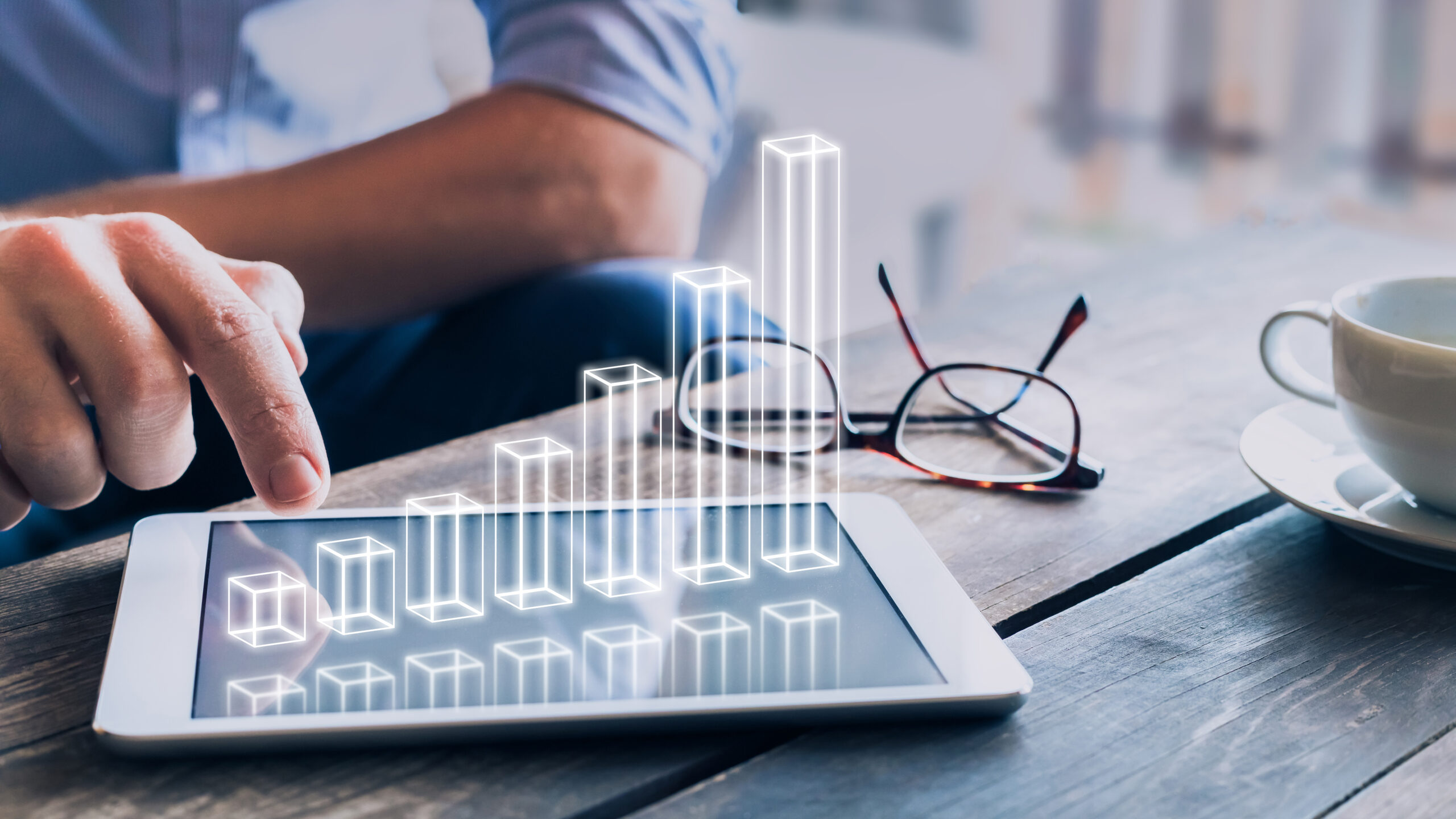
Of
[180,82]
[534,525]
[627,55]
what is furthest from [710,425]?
[180,82]

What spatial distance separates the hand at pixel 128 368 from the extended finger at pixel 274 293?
44 millimetres

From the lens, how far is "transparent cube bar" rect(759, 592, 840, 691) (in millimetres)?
305

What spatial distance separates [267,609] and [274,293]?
6.5 inches

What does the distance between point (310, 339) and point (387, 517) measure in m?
0.46

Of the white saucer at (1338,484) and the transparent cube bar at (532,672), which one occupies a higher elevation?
the transparent cube bar at (532,672)

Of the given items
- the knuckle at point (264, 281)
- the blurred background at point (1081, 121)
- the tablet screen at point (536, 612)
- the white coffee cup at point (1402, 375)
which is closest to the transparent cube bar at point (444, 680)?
the tablet screen at point (536, 612)

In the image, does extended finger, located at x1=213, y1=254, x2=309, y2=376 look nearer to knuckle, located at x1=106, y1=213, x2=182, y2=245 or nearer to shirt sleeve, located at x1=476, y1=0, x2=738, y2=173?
knuckle, located at x1=106, y1=213, x2=182, y2=245

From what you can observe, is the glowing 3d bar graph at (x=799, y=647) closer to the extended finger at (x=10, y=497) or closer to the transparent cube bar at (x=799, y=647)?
the transparent cube bar at (x=799, y=647)

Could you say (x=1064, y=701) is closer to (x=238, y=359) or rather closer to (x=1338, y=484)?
(x=1338, y=484)

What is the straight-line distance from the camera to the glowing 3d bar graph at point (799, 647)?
30 centimetres

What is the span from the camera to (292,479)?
14.4 inches

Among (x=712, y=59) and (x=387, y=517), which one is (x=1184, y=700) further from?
(x=712, y=59)

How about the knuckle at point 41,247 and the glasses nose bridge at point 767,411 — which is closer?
the knuckle at point 41,247

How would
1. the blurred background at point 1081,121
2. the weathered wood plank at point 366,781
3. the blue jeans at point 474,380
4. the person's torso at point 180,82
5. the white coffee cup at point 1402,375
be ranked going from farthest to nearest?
the blurred background at point 1081,121 → the person's torso at point 180,82 → the blue jeans at point 474,380 → the white coffee cup at point 1402,375 → the weathered wood plank at point 366,781
